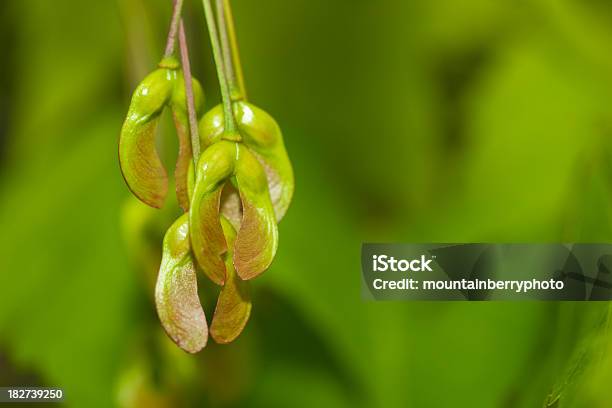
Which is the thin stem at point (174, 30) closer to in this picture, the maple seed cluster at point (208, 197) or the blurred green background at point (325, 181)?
the maple seed cluster at point (208, 197)

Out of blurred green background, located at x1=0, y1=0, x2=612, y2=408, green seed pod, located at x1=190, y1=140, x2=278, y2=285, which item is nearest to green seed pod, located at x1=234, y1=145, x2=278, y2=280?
green seed pod, located at x1=190, y1=140, x2=278, y2=285

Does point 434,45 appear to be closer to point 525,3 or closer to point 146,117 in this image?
point 525,3

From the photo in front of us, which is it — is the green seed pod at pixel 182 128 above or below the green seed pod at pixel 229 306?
above

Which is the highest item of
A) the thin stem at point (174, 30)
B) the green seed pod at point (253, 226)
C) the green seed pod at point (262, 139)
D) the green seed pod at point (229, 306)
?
the thin stem at point (174, 30)

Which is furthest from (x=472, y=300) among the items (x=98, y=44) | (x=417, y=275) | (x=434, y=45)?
(x=98, y=44)

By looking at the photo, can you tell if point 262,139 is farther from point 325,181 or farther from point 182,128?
point 325,181

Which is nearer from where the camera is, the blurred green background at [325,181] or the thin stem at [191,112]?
the thin stem at [191,112]

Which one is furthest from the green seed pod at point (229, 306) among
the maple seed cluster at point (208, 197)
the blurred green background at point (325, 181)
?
the blurred green background at point (325, 181)

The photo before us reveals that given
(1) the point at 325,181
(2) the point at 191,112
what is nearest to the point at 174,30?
(2) the point at 191,112
